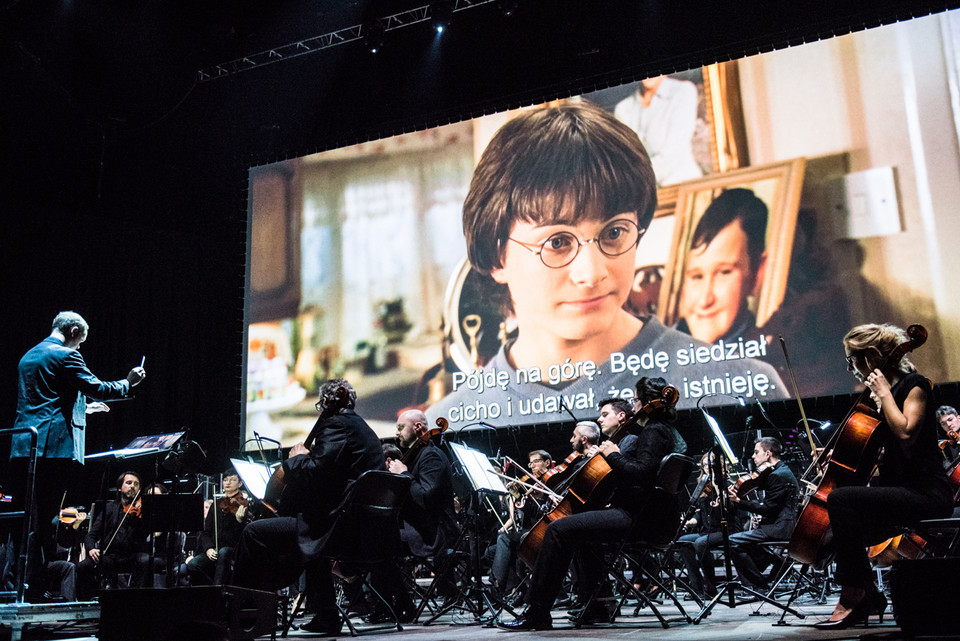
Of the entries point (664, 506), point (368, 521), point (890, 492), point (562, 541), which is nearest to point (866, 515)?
point (890, 492)

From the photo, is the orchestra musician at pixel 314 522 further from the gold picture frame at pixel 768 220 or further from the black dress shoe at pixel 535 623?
the gold picture frame at pixel 768 220

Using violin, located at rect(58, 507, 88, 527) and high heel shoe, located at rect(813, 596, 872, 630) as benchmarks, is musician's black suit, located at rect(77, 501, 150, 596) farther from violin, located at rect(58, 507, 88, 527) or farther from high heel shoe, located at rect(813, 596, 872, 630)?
high heel shoe, located at rect(813, 596, 872, 630)

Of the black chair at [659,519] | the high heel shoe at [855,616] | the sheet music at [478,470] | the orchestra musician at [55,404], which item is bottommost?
the high heel shoe at [855,616]

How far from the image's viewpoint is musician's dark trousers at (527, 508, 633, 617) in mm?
4668

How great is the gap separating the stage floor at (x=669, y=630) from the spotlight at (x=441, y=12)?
21.3 feet

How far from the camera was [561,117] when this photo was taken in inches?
360

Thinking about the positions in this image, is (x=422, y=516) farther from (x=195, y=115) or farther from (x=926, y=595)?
(x=195, y=115)

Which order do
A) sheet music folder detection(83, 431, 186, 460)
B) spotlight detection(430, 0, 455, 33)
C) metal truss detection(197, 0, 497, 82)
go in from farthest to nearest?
1. metal truss detection(197, 0, 497, 82)
2. spotlight detection(430, 0, 455, 33)
3. sheet music folder detection(83, 431, 186, 460)

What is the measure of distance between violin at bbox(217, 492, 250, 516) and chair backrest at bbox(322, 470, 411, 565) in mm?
3284

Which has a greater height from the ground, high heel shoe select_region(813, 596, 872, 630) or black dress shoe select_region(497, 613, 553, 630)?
high heel shoe select_region(813, 596, 872, 630)

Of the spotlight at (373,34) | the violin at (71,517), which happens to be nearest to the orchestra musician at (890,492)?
the violin at (71,517)

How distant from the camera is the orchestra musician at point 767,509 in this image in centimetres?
645

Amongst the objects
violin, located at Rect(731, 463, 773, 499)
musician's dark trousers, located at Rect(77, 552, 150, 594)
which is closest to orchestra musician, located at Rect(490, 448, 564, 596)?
violin, located at Rect(731, 463, 773, 499)

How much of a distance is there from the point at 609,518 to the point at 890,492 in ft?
4.82
